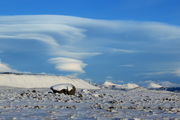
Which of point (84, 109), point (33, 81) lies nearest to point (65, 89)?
point (84, 109)

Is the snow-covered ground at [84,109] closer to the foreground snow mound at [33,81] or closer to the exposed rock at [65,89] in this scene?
the exposed rock at [65,89]

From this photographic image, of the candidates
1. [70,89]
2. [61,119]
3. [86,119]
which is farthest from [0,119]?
[70,89]

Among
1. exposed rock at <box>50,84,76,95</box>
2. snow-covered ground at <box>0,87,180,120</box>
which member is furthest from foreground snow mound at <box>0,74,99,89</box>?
snow-covered ground at <box>0,87,180,120</box>

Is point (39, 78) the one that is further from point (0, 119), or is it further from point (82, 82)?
point (0, 119)

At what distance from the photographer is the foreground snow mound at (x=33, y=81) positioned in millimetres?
168625

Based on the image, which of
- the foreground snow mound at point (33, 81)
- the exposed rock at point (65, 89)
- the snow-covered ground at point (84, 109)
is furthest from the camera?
the foreground snow mound at point (33, 81)

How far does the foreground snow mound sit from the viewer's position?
168625mm

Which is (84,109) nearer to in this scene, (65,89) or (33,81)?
(65,89)

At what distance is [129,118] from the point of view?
18.2 metres

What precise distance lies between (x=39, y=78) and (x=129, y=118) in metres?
170

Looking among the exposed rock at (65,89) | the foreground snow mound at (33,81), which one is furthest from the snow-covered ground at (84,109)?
the foreground snow mound at (33,81)

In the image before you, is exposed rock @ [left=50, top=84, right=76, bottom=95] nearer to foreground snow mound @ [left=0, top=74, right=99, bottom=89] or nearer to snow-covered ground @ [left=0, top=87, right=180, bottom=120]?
snow-covered ground @ [left=0, top=87, right=180, bottom=120]

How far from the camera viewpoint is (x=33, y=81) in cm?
17950

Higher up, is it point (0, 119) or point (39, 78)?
point (39, 78)
